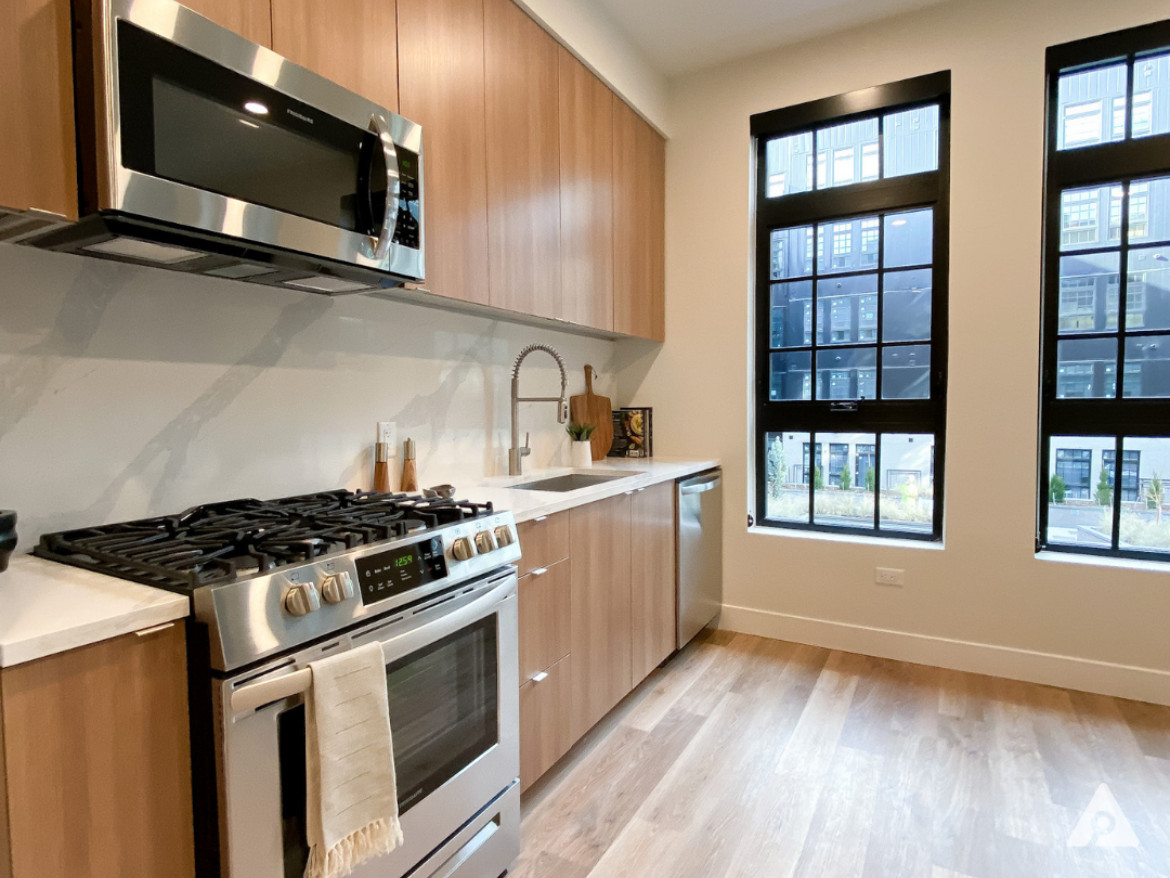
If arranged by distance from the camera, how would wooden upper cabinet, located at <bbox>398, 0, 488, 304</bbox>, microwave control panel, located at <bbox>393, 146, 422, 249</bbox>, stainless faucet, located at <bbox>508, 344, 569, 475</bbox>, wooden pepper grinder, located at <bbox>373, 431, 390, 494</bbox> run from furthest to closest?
stainless faucet, located at <bbox>508, 344, 569, 475</bbox> < wooden pepper grinder, located at <bbox>373, 431, 390, 494</bbox> < wooden upper cabinet, located at <bbox>398, 0, 488, 304</bbox> < microwave control panel, located at <bbox>393, 146, 422, 249</bbox>

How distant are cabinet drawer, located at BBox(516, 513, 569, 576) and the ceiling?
2.18m

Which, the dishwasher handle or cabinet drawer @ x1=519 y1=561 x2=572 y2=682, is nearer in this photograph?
cabinet drawer @ x1=519 y1=561 x2=572 y2=682

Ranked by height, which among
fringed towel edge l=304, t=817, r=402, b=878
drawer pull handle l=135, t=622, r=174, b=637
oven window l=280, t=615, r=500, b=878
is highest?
drawer pull handle l=135, t=622, r=174, b=637

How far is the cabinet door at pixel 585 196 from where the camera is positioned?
2467 mm

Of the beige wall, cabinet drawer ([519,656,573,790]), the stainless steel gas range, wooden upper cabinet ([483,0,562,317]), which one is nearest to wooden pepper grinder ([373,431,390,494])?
the stainless steel gas range

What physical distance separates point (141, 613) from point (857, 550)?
2.83 meters

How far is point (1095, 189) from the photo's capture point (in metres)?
2.59

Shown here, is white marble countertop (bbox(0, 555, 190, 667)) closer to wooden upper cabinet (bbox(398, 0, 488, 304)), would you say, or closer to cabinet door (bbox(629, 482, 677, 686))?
wooden upper cabinet (bbox(398, 0, 488, 304))

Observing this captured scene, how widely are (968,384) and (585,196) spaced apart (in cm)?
183

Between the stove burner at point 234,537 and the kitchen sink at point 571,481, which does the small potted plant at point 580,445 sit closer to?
the kitchen sink at point 571,481

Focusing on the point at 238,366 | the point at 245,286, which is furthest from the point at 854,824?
the point at 245,286

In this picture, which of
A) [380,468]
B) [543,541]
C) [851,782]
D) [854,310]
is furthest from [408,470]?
[854,310]

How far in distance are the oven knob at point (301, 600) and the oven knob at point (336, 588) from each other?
0.03m

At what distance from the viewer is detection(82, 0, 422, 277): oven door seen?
3.49 feet
